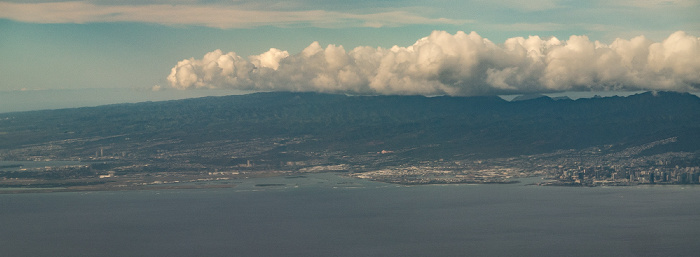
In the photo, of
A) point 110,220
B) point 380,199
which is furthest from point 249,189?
point 110,220

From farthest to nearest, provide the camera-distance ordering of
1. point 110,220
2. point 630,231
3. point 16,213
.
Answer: point 16,213, point 110,220, point 630,231

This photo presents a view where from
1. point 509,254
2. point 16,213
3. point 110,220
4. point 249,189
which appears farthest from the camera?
point 249,189

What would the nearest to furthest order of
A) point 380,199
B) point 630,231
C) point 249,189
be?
point 630,231 → point 380,199 → point 249,189

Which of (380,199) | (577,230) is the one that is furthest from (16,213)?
(577,230)

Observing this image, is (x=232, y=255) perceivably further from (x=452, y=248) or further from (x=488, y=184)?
(x=488, y=184)

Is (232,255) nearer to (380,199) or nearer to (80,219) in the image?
(80,219)

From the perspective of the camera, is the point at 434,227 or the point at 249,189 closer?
the point at 434,227
